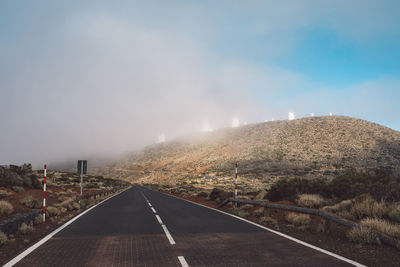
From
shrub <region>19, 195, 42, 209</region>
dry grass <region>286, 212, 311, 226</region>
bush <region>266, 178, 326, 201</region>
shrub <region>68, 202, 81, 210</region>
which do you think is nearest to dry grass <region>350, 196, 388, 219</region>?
dry grass <region>286, 212, 311, 226</region>

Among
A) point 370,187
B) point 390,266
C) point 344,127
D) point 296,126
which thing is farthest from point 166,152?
point 390,266

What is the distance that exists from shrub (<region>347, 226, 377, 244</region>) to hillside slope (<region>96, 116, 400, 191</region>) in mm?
40237

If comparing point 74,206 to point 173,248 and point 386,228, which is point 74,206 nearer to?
point 173,248

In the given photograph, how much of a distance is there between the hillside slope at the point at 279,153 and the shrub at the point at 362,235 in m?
40.2

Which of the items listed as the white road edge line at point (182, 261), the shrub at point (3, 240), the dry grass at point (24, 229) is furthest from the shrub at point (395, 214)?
the dry grass at point (24, 229)

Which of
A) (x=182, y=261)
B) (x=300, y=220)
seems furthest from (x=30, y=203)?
(x=300, y=220)

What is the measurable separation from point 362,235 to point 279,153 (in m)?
72.1

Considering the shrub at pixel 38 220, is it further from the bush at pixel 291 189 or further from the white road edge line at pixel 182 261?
the bush at pixel 291 189

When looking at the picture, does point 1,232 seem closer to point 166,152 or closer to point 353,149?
point 353,149

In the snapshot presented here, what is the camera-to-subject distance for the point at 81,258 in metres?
6.05

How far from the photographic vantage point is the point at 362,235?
7.57m

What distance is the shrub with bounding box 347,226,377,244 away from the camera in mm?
7418

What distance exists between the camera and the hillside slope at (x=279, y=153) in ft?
199

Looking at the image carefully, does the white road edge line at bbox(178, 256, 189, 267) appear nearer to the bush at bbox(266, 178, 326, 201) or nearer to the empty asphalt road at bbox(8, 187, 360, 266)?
the empty asphalt road at bbox(8, 187, 360, 266)
